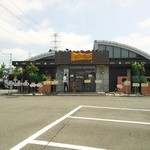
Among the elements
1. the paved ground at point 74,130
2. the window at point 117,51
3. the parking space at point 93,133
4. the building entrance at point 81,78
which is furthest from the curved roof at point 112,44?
the parking space at point 93,133

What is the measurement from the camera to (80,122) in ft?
41.6

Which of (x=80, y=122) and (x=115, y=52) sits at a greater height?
(x=115, y=52)

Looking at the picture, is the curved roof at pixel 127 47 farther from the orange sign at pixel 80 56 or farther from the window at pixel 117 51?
the orange sign at pixel 80 56

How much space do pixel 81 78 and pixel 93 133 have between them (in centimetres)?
2545

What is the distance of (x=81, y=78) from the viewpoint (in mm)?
35750

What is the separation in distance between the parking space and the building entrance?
20.7 meters

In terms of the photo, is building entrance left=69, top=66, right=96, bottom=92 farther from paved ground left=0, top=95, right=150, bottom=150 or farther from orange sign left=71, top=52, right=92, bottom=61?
paved ground left=0, top=95, right=150, bottom=150

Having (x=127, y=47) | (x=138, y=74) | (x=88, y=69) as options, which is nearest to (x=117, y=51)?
(x=127, y=47)

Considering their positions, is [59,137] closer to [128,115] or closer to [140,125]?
[140,125]

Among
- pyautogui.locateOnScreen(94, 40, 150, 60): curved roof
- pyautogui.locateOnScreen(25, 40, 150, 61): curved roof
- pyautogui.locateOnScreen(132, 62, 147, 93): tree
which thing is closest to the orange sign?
pyautogui.locateOnScreen(132, 62, 147, 93): tree

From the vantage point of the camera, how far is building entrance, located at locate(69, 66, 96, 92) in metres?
35.5

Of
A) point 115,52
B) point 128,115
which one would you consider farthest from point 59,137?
point 115,52

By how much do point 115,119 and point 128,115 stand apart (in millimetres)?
1531

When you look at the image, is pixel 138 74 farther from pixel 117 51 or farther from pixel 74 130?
pixel 74 130
